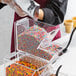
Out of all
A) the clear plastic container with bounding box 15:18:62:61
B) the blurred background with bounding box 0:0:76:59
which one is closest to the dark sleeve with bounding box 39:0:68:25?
the clear plastic container with bounding box 15:18:62:61

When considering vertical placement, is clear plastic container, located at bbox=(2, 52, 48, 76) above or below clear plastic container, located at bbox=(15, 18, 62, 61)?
below

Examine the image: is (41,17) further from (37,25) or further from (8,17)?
(8,17)

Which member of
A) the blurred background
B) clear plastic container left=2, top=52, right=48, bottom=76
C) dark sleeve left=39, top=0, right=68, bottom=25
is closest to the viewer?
clear plastic container left=2, top=52, right=48, bottom=76

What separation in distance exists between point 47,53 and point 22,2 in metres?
0.22

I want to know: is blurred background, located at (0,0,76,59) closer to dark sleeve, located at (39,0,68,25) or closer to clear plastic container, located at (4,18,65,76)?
dark sleeve, located at (39,0,68,25)

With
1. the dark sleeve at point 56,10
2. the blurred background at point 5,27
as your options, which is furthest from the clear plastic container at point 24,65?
the blurred background at point 5,27

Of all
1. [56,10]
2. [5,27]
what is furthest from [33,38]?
[5,27]

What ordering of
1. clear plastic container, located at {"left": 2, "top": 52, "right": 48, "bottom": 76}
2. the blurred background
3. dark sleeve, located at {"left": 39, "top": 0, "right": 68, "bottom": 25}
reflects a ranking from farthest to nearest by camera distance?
the blurred background < dark sleeve, located at {"left": 39, "top": 0, "right": 68, "bottom": 25} < clear plastic container, located at {"left": 2, "top": 52, "right": 48, "bottom": 76}

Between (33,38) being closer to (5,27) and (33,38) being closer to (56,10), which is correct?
(56,10)

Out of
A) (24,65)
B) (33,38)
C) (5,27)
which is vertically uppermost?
(33,38)

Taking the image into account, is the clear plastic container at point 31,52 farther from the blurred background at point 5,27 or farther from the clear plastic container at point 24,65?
the blurred background at point 5,27

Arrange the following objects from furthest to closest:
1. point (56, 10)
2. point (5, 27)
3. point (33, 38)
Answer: point (5, 27)
point (56, 10)
point (33, 38)

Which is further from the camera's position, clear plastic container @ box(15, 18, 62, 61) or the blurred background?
the blurred background

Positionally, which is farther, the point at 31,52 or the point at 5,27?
the point at 5,27
